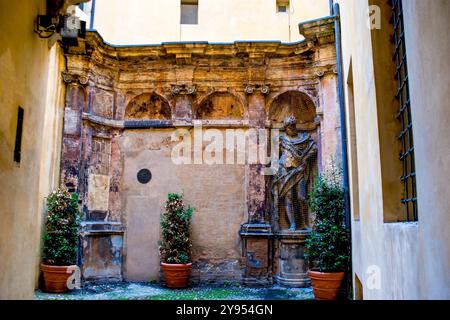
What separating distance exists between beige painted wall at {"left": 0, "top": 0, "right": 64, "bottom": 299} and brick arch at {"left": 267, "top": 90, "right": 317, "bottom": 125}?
6627 millimetres

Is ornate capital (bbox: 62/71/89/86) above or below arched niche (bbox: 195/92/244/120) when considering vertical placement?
above

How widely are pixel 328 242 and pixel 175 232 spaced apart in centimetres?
327

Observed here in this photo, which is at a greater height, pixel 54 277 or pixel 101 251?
pixel 101 251

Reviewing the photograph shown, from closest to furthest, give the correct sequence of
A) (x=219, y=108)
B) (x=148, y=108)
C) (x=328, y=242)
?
(x=328, y=242) < (x=219, y=108) < (x=148, y=108)

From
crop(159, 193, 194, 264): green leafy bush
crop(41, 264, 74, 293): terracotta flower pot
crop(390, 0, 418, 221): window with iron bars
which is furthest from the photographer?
crop(159, 193, 194, 264): green leafy bush

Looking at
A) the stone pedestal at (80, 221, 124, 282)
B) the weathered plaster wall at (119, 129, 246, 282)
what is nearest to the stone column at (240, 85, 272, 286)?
the weathered plaster wall at (119, 129, 246, 282)

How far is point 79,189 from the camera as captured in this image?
9672 millimetres

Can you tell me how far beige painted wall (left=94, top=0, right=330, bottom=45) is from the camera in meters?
11.6

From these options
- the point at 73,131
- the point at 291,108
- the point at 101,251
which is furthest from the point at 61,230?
the point at 291,108

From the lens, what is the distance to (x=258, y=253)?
977 centimetres

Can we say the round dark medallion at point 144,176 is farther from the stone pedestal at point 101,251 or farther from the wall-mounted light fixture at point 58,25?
the wall-mounted light fixture at point 58,25

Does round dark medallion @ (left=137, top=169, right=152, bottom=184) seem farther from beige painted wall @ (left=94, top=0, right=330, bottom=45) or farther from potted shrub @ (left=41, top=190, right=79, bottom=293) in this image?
beige painted wall @ (left=94, top=0, right=330, bottom=45)

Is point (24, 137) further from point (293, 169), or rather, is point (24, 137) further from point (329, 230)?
point (293, 169)

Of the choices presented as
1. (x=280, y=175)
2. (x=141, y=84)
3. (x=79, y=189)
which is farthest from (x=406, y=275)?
(x=141, y=84)
